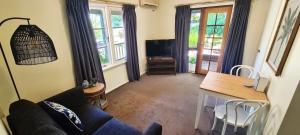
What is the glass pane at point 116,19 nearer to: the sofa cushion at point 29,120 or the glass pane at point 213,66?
the sofa cushion at point 29,120

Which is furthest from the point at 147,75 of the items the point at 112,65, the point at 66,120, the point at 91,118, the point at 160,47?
the point at 66,120

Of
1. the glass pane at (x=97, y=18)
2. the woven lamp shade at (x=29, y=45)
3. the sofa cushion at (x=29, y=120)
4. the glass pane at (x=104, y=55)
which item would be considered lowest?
the sofa cushion at (x=29, y=120)

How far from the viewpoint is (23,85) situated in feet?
6.05

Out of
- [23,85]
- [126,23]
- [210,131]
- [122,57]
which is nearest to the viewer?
[23,85]

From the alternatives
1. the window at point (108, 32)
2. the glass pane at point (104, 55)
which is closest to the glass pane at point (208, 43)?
the window at point (108, 32)

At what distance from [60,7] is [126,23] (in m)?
1.48

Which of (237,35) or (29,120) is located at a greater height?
(237,35)

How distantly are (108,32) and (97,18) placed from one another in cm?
36

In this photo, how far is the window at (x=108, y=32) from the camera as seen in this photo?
2.87 m

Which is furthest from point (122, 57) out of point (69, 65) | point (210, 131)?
point (210, 131)

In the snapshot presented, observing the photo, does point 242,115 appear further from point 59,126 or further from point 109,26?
point 109,26

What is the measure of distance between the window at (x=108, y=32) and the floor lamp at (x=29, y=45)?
60.1 inches

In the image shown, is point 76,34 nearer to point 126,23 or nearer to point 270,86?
point 126,23

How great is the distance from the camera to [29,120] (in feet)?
3.48
